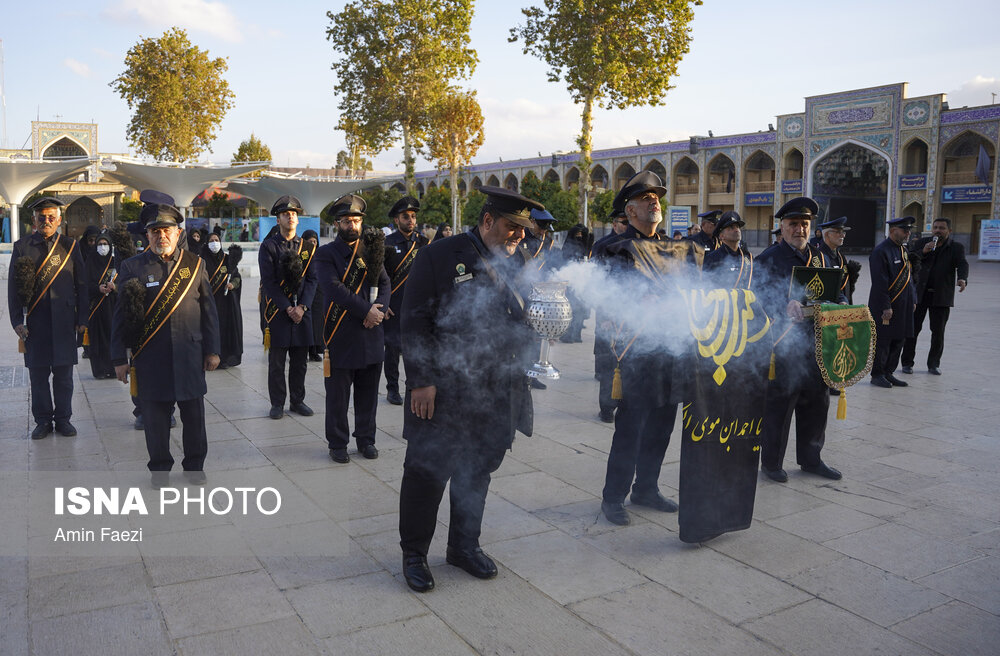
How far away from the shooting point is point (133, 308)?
4.27 m

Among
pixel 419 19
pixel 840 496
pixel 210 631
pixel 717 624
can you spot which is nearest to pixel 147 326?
pixel 210 631

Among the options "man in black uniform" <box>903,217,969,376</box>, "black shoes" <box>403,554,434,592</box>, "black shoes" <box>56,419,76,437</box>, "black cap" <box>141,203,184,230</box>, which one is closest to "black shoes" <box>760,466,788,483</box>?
"black shoes" <box>403,554,434,592</box>

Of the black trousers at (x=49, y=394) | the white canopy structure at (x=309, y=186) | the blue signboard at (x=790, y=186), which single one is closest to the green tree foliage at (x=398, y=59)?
the white canopy structure at (x=309, y=186)

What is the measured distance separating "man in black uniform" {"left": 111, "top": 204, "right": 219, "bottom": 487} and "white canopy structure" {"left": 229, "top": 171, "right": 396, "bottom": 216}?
29.7 m

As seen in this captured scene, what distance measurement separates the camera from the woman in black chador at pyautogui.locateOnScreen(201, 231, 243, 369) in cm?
763

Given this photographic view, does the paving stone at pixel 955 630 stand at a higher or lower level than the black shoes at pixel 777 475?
lower

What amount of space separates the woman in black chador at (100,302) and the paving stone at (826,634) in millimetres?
6535

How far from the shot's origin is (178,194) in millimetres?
32438

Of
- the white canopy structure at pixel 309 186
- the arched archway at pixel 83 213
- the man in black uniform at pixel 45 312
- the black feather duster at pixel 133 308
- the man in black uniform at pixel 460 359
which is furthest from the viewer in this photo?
the arched archway at pixel 83 213

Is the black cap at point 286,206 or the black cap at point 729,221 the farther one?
the black cap at point 729,221

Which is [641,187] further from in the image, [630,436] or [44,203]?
[44,203]

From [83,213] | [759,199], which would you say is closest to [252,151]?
[83,213]

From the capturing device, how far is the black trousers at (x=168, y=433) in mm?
4438

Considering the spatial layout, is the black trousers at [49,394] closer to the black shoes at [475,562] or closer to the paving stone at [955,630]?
the black shoes at [475,562]
